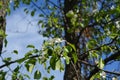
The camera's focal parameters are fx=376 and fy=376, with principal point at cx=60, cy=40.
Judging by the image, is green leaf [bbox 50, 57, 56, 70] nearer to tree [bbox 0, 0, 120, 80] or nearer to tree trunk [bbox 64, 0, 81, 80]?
tree [bbox 0, 0, 120, 80]

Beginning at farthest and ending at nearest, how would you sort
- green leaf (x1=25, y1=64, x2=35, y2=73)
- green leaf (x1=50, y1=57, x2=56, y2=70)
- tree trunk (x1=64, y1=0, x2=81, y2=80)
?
tree trunk (x1=64, y1=0, x2=81, y2=80)
green leaf (x1=25, y1=64, x2=35, y2=73)
green leaf (x1=50, y1=57, x2=56, y2=70)

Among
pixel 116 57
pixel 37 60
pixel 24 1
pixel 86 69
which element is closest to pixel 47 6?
pixel 24 1

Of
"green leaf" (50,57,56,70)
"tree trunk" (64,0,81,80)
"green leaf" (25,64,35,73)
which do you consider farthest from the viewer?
"tree trunk" (64,0,81,80)

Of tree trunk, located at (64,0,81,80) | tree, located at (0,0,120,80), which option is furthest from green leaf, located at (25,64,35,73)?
tree trunk, located at (64,0,81,80)

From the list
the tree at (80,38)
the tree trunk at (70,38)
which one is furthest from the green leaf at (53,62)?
the tree trunk at (70,38)

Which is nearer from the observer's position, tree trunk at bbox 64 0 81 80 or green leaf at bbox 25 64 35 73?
green leaf at bbox 25 64 35 73

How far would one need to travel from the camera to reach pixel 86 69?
274 inches

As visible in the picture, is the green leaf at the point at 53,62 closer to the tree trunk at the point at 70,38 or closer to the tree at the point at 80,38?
the tree at the point at 80,38

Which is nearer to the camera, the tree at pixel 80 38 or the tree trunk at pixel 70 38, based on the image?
the tree at pixel 80 38

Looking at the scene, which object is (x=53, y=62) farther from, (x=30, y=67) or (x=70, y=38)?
(x=70, y=38)

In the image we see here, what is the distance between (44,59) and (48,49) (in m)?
0.10

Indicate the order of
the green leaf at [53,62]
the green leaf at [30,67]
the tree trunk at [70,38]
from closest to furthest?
the green leaf at [53,62] < the green leaf at [30,67] < the tree trunk at [70,38]

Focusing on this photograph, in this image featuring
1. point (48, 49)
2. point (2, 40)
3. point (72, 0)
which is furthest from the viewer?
point (72, 0)

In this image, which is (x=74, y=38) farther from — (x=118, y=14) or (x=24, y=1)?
(x=118, y=14)
